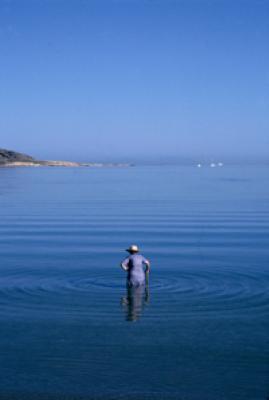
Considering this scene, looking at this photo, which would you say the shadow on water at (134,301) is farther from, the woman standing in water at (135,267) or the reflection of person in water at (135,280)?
the woman standing in water at (135,267)

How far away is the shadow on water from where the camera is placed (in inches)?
704

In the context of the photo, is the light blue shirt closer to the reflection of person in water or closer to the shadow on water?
the reflection of person in water

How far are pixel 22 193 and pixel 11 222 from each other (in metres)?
29.5

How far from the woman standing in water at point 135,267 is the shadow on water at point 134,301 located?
0.23 metres

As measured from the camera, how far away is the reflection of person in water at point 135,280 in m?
19.4

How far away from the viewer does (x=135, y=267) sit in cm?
2038

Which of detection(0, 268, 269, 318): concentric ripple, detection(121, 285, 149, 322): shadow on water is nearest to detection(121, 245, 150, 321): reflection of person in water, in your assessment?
detection(121, 285, 149, 322): shadow on water

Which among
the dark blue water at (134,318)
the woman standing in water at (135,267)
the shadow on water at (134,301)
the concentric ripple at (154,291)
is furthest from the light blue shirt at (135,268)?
the concentric ripple at (154,291)

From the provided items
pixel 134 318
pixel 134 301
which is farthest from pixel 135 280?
pixel 134 318

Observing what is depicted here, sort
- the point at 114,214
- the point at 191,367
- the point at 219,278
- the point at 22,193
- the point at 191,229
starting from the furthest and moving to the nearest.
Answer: the point at 22,193 → the point at 114,214 → the point at 191,229 → the point at 219,278 → the point at 191,367

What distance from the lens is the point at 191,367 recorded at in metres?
13.7

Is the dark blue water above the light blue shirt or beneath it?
beneath

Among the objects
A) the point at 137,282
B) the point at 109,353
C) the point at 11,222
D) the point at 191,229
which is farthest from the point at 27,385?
the point at 11,222

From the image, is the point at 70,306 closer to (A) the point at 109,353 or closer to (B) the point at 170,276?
(A) the point at 109,353
